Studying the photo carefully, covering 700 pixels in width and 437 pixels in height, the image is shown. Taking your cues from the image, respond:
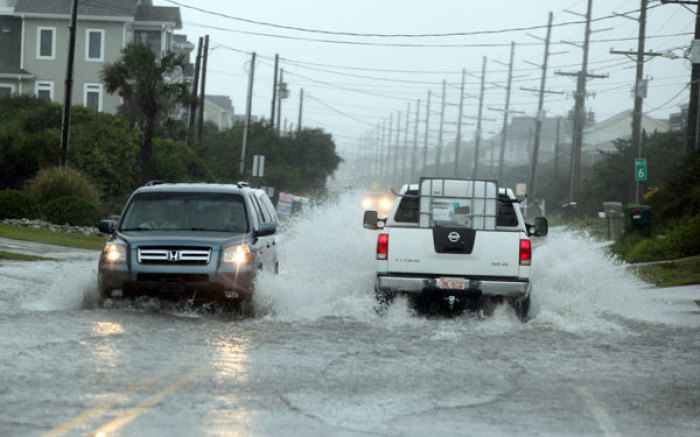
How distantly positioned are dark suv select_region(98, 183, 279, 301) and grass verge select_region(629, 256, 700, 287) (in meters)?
10.9

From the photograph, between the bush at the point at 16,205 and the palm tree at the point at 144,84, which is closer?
the bush at the point at 16,205

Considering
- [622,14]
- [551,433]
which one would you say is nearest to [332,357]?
[551,433]

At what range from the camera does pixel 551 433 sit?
25.5ft

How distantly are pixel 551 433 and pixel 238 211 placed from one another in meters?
8.52

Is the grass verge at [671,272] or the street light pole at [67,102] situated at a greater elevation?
the street light pole at [67,102]

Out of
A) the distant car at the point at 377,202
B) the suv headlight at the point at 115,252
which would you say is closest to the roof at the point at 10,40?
the distant car at the point at 377,202

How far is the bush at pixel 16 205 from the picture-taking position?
32.6 m

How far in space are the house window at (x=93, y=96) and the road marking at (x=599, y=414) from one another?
51617mm

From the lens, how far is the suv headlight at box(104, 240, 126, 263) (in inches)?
562

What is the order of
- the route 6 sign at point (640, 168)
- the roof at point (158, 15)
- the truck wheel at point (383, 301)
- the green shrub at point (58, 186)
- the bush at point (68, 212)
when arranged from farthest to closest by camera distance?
1. the roof at point (158, 15)
2. the route 6 sign at point (640, 168)
3. the green shrub at point (58, 186)
4. the bush at point (68, 212)
5. the truck wheel at point (383, 301)

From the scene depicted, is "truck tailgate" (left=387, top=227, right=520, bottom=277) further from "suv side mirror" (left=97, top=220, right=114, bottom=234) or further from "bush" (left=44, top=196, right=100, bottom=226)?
"bush" (left=44, top=196, right=100, bottom=226)

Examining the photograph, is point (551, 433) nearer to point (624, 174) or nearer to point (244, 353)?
point (244, 353)

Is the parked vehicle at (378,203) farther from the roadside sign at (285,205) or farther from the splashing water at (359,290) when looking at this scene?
the splashing water at (359,290)

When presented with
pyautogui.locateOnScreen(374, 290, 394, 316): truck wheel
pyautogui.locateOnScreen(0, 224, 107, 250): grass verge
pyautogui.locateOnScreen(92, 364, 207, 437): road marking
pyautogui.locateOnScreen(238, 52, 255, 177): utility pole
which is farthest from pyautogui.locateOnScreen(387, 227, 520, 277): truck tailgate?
pyautogui.locateOnScreen(238, 52, 255, 177): utility pole
